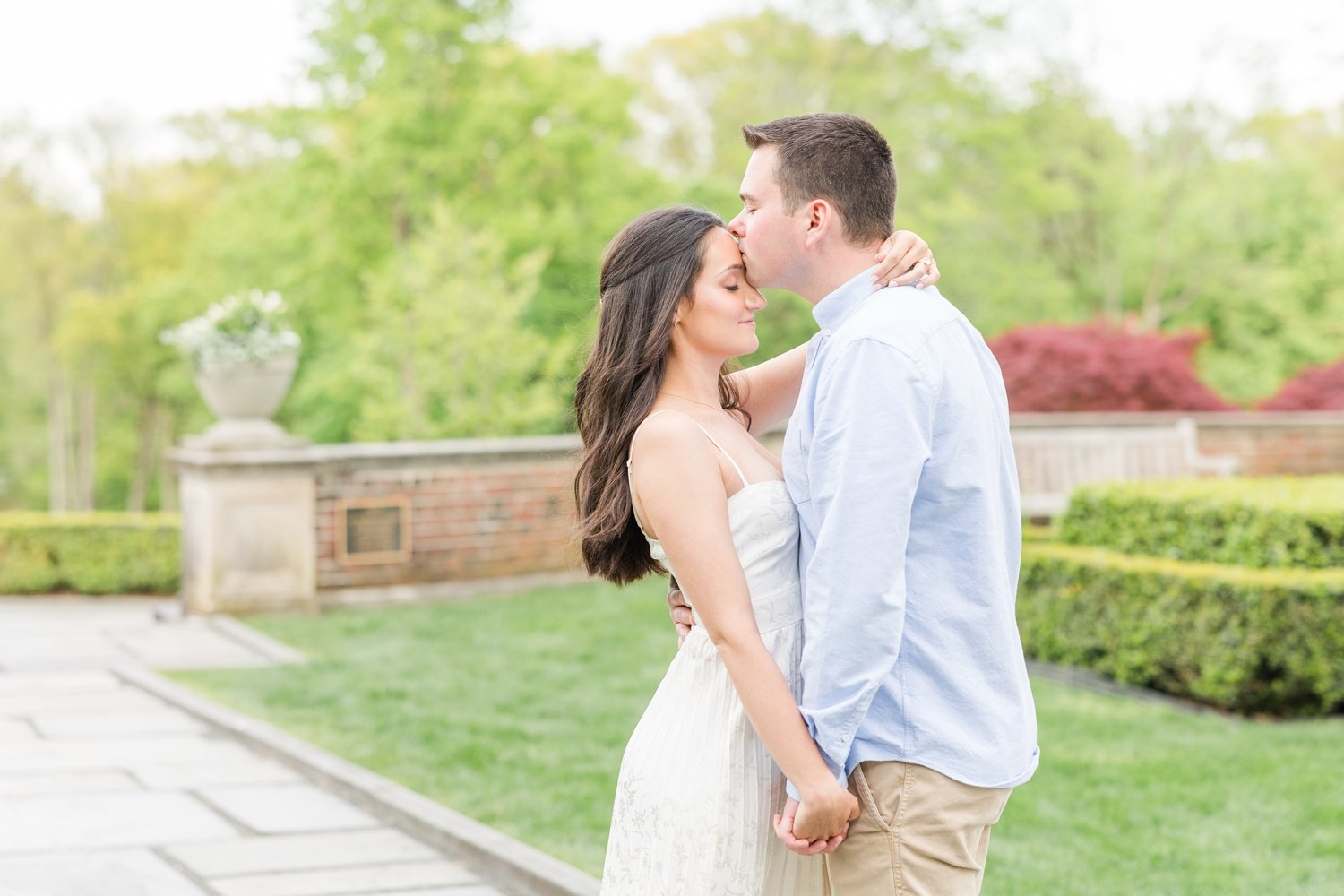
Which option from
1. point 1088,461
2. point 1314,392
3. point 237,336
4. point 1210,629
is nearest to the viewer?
point 1210,629

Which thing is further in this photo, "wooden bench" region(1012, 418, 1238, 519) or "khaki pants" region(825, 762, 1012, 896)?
"wooden bench" region(1012, 418, 1238, 519)

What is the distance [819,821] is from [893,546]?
1.45ft

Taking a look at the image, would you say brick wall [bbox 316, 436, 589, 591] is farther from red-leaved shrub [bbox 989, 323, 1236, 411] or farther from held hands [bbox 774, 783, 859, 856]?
held hands [bbox 774, 783, 859, 856]

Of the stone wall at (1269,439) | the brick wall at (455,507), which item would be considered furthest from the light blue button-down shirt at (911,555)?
the stone wall at (1269,439)

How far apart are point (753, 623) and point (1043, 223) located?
94.0 ft

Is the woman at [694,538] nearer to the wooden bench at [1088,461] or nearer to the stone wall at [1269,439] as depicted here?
the wooden bench at [1088,461]

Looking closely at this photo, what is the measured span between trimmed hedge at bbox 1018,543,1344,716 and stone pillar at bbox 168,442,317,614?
6.18m

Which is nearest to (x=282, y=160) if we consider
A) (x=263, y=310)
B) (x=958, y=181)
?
(x=958, y=181)

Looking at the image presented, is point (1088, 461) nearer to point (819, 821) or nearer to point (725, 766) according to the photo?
point (725, 766)

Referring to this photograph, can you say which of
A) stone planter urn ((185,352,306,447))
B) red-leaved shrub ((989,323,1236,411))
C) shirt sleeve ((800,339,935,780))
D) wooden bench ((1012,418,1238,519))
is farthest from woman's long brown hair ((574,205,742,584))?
red-leaved shrub ((989,323,1236,411))

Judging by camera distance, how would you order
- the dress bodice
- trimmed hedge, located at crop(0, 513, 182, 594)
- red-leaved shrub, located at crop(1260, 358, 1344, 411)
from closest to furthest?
the dress bodice
trimmed hedge, located at crop(0, 513, 182, 594)
red-leaved shrub, located at crop(1260, 358, 1344, 411)

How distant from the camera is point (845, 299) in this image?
7.40ft

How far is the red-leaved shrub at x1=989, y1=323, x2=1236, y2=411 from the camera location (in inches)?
661

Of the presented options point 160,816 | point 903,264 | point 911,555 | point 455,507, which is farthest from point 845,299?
point 455,507
